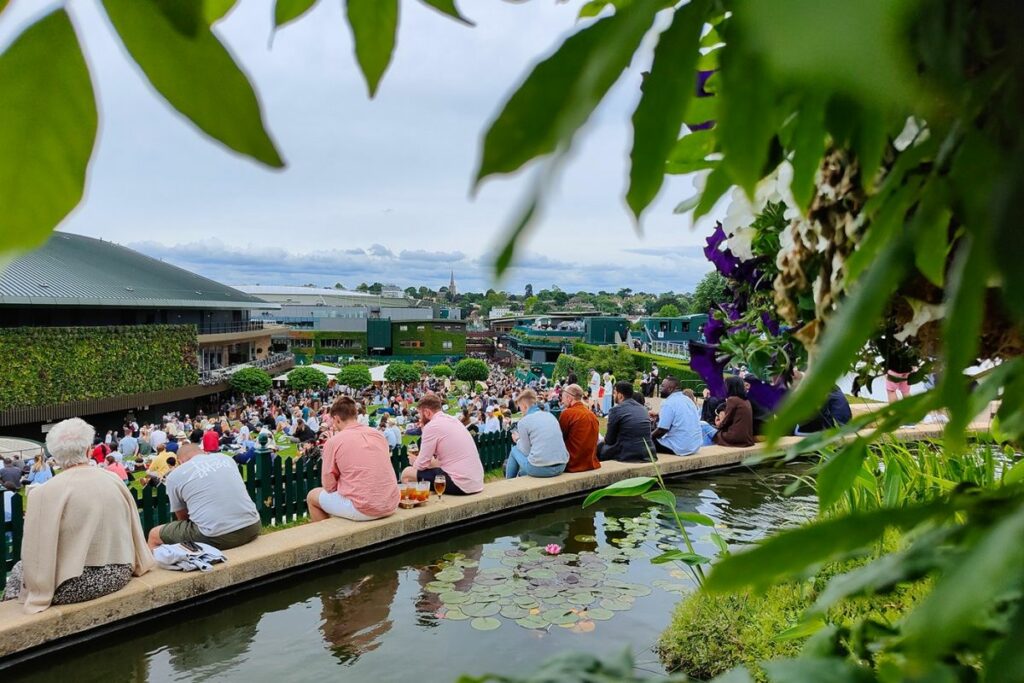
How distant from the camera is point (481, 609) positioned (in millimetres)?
4586

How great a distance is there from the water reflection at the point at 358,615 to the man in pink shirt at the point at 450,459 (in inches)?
58.5

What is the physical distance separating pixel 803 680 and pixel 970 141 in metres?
0.43

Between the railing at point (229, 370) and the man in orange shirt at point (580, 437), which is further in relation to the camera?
the railing at point (229, 370)

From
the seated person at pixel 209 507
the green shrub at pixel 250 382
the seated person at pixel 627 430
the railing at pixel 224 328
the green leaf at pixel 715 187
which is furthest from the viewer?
the railing at pixel 224 328

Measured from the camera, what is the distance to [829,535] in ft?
1.27

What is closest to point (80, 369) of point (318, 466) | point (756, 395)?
point (318, 466)

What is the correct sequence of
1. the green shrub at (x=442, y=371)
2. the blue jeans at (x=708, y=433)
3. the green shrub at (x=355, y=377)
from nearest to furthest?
1. the blue jeans at (x=708, y=433)
2. the green shrub at (x=355, y=377)
3. the green shrub at (x=442, y=371)

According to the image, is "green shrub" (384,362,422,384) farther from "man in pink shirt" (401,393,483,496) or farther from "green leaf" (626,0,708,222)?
"green leaf" (626,0,708,222)

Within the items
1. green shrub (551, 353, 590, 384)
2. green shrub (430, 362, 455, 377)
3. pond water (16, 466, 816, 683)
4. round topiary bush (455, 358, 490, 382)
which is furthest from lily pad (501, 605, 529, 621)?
green shrub (430, 362, 455, 377)

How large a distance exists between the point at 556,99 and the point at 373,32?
0.24 metres

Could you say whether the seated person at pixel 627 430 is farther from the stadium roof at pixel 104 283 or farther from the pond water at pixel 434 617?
the stadium roof at pixel 104 283

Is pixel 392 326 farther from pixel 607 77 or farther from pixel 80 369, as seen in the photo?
pixel 607 77

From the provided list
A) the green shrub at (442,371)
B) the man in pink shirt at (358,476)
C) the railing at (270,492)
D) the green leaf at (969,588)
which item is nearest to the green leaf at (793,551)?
the green leaf at (969,588)

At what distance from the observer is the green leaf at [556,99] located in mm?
300
